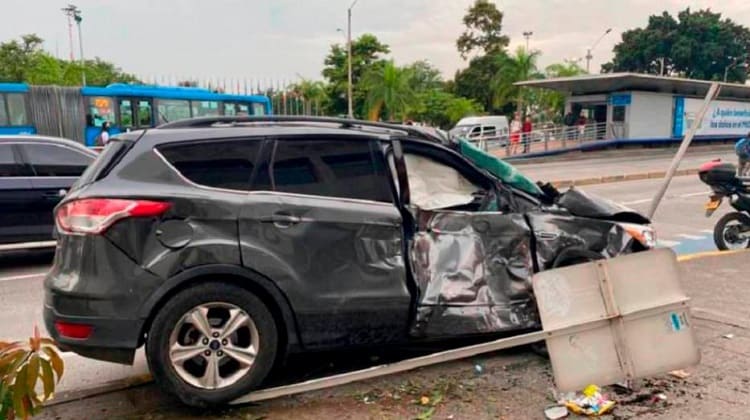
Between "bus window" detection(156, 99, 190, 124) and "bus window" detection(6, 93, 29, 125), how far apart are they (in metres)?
4.17

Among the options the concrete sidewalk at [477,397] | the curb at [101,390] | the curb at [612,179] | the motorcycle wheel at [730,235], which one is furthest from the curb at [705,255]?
the curb at [612,179]

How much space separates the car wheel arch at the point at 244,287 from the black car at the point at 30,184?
5323 millimetres

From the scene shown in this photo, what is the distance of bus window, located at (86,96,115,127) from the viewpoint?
20.5 m

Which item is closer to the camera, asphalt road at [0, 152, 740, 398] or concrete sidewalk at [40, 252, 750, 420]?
concrete sidewalk at [40, 252, 750, 420]

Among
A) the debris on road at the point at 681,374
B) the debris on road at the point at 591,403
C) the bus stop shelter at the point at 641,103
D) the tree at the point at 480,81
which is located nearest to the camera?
the debris on road at the point at 591,403

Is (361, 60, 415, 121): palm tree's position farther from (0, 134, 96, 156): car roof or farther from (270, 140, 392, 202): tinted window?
(270, 140, 392, 202): tinted window

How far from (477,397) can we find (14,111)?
20.3m

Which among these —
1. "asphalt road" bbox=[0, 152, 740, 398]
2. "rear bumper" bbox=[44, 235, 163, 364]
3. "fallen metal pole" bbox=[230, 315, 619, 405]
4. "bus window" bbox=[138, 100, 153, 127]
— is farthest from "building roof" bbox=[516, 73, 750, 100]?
"rear bumper" bbox=[44, 235, 163, 364]

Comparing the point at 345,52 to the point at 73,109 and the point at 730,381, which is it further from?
the point at 730,381

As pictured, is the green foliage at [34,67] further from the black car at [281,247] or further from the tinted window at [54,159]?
the black car at [281,247]

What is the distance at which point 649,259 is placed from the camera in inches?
135

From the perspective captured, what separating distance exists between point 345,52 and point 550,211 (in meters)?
44.0

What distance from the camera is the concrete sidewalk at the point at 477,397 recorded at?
3459 millimetres

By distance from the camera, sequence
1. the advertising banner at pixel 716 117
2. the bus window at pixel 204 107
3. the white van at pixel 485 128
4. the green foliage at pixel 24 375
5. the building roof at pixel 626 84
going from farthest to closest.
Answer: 1. the advertising banner at pixel 716 117
2. the white van at pixel 485 128
3. the building roof at pixel 626 84
4. the bus window at pixel 204 107
5. the green foliage at pixel 24 375
